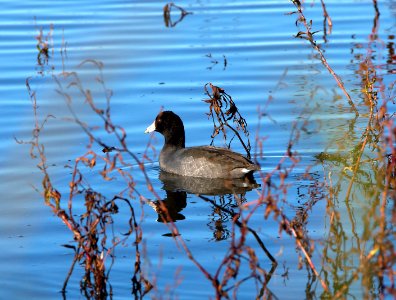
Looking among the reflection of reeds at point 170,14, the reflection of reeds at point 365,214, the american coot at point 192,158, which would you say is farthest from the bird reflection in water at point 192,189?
Result: the reflection of reeds at point 170,14

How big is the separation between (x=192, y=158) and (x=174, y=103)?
6.37 feet

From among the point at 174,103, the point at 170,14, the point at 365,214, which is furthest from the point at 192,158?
the point at 170,14

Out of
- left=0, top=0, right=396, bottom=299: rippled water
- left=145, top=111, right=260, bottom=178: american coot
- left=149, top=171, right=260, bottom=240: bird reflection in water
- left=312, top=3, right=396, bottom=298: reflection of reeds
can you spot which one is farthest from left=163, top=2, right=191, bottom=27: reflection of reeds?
left=149, top=171, right=260, bottom=240: bird reflection in water

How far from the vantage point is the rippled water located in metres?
6.01

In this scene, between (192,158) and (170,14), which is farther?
(170,14)

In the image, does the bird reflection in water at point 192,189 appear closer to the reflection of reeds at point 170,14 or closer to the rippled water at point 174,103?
the rippled water at point 174,103

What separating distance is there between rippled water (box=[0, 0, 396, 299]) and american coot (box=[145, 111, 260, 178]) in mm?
221

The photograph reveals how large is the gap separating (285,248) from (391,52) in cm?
687

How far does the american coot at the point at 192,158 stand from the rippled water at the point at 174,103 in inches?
8.7

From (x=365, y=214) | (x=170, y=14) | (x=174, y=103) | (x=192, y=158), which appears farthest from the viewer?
(x=170, y=14)

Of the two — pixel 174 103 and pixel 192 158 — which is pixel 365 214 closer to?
pixel 192 158

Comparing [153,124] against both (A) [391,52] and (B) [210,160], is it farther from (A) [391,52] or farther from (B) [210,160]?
(A) [391,52]

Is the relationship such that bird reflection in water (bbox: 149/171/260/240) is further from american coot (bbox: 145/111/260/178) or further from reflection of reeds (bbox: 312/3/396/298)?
reflection of reeds (bbox: 312/3/396/298)

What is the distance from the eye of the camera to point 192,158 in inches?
359
